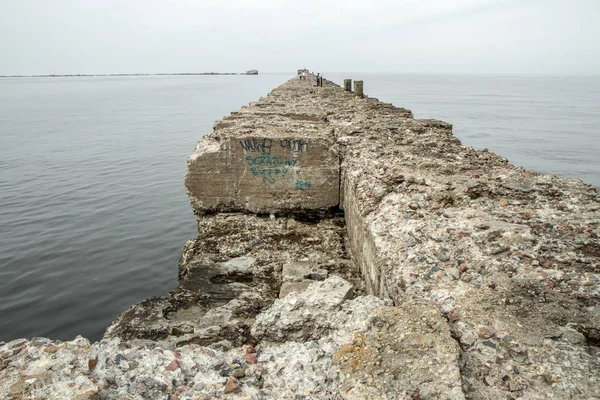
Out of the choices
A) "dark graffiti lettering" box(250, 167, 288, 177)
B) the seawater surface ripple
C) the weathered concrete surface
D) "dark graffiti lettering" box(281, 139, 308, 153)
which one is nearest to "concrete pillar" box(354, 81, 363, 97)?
the seawater surface ripple

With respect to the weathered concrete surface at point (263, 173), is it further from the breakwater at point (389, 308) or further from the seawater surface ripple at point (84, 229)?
the seawater surface ripple at point (84, 229)

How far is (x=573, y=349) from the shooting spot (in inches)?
72.2

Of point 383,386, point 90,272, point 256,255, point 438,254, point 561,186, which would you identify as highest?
point 561,186

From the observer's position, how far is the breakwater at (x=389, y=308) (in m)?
1.76

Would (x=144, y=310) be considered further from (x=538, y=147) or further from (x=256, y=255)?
(x=538, y=147)

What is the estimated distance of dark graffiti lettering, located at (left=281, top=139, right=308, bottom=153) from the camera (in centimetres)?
507

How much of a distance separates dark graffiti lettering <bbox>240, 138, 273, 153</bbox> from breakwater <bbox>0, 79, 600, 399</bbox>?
110cm

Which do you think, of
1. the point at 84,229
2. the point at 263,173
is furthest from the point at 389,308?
the point at 84,229

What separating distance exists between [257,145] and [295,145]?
49 cm

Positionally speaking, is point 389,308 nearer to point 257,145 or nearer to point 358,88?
point 257,145

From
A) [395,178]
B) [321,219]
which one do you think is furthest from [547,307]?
[321,219]

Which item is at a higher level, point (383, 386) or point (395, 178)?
point (395, 178)

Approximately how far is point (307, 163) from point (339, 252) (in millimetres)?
1315

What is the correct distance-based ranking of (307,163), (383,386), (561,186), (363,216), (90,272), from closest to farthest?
(383,386)
(561,186)
(363,216)
(307,163)
(90,272)
